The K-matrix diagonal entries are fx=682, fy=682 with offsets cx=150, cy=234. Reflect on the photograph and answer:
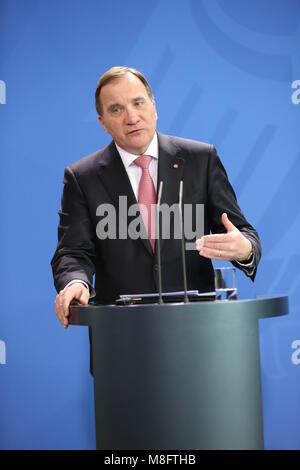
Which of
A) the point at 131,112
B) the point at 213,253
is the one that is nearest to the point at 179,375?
the point at 213,253

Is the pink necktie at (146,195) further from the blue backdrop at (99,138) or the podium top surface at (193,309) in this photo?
the blue backdrop at (99,138)

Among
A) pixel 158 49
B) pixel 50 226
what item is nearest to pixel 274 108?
pixel 158 49

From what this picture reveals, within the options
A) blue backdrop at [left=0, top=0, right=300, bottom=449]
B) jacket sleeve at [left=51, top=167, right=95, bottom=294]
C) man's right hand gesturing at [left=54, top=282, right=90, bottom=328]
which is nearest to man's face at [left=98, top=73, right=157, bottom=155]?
jacket sleeve at [left=51, top=167, right=95, bottom=294]

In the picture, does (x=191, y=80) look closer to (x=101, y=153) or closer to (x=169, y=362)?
(x=101, y=153)

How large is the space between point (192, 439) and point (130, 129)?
1354 millimetres

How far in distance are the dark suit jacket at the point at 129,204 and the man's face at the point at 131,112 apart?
0.09m

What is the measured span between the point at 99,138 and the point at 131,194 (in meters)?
1.24

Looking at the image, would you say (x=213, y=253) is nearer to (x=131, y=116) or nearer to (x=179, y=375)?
(x=179, y=375)

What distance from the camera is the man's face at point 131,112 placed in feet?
8.86

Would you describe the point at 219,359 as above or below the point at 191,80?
below

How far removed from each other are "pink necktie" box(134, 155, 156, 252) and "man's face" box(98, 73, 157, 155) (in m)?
0.05

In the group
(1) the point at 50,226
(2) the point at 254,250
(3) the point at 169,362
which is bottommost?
(3) the point at 169,362

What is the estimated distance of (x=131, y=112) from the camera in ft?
8.85

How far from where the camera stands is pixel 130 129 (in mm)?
2709
